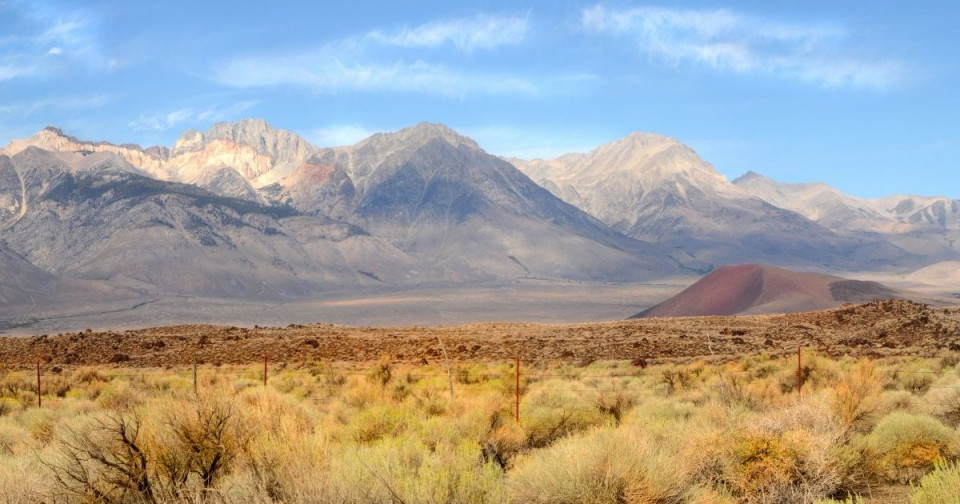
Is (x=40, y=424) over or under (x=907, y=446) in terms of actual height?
over

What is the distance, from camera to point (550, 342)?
44844mm

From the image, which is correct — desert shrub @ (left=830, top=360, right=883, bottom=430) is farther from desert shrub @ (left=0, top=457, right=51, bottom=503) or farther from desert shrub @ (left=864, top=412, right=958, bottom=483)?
desert shrub @ (left=0, top=457, right=51, bottom=503)

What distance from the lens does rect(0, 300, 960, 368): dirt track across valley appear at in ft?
124

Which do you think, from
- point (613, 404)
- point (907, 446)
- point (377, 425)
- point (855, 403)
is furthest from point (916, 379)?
point (377, 425)

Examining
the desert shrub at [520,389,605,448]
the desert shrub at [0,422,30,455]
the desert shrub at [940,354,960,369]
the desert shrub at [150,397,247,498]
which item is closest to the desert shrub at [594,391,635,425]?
the desert shrub at [520,389,605,448]

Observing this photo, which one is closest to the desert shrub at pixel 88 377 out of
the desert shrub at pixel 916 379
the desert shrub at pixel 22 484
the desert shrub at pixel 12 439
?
the desert shrub at pixel 12 439

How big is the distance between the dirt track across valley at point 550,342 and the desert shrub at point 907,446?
19833 millimetres

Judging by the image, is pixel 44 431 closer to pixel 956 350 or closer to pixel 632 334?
pixel 956 350

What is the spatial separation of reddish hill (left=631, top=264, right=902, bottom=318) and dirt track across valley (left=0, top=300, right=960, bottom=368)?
57.6 metres

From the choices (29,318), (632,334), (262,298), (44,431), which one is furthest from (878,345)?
(262,298)

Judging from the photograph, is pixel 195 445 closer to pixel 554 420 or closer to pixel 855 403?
pixel 554 420

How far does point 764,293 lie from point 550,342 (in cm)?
8225

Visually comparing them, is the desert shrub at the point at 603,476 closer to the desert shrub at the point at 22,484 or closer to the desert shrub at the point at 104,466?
the desert shrub at the point at 104,466

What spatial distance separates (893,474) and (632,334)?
34.8 metres
